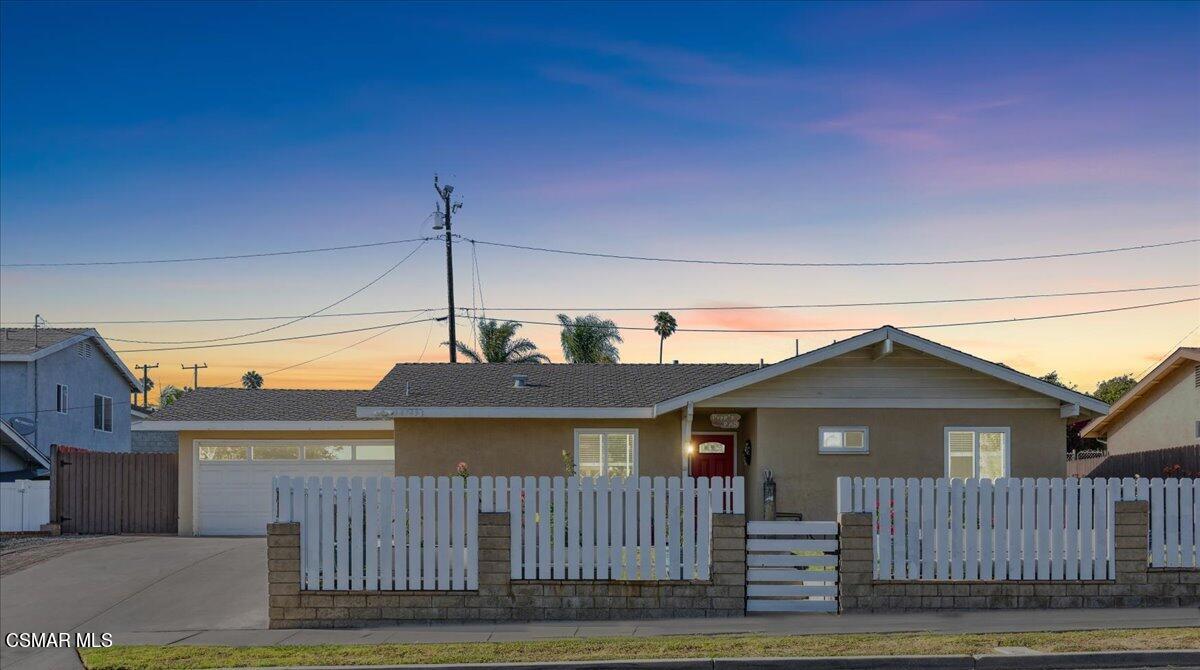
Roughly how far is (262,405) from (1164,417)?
2258 cm

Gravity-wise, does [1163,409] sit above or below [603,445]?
above

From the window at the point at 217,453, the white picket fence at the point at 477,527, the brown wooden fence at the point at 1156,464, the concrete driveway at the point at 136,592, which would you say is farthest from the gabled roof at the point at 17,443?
the brown wooden fence at the point at 1156,464

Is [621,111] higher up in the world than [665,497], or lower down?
→ higher up

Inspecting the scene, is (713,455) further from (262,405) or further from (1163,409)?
(1163,409)

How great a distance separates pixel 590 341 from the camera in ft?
161

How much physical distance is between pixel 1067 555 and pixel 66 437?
3365 cm

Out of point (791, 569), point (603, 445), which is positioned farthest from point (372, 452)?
point (791, 569)

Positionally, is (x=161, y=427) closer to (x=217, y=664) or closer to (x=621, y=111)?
(x=621, y=111)

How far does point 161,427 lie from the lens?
25.0m

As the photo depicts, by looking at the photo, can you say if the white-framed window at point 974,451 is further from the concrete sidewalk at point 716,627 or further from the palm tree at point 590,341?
the palm tree at point 590,341

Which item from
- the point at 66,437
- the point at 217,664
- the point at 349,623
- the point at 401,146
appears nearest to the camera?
the point at 217,664

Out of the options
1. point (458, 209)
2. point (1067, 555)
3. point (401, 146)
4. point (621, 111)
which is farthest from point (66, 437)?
point (1067, 555)

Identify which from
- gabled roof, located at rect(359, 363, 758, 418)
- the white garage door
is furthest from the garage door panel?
gabled roof, located at rect(359, 363, 758, 418)

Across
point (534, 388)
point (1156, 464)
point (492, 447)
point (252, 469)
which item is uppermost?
point (534, 388)
